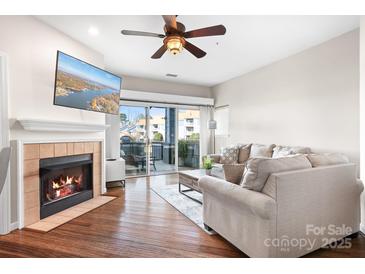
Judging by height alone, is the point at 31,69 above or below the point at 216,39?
below

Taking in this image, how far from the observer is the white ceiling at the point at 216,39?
2.79 metres

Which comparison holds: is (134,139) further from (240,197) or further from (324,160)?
(324,160)

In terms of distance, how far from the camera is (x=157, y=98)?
18.8 feet

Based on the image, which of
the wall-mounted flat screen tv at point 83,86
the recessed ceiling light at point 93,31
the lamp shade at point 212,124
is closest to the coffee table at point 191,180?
the wall-mounted flat screen tv at point 83,86

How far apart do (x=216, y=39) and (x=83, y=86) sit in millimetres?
2241

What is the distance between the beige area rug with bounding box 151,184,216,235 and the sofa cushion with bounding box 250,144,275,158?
1.59m

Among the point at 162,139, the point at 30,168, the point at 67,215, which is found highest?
the point at 162,139

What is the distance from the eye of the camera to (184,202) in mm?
3496

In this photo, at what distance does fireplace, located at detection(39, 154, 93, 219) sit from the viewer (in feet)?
9.54

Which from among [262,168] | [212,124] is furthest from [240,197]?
[212,124]

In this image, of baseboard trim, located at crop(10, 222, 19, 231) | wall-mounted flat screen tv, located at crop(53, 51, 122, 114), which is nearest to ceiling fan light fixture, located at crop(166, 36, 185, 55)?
wall-mounted flat screen tv, located at crop(53, 51, 122, 114)

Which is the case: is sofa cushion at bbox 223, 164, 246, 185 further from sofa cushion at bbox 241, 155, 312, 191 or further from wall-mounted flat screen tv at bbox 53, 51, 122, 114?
wall-mounted flat screen tv at bbox 53, 51, 122, 114

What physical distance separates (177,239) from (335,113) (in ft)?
10.2
